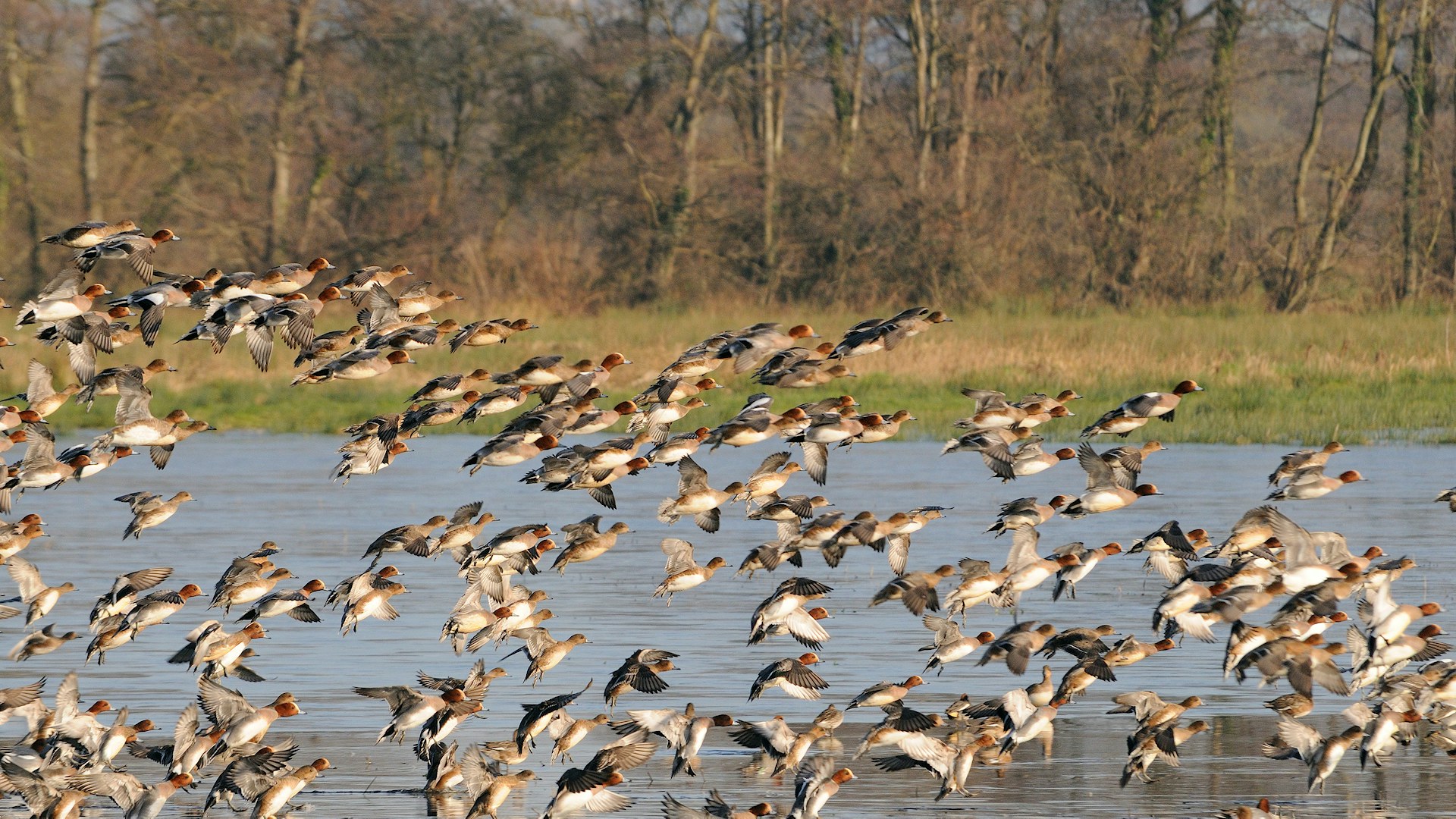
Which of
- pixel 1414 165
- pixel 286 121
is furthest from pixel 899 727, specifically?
pixel 1414 165

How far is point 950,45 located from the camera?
2185 inches

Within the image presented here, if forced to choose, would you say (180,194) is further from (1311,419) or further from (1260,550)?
(1260,550)

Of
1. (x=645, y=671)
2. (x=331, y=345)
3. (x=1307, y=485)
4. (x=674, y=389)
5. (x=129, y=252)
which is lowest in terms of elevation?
(x=645, y=671)

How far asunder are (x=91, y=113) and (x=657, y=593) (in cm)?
4158

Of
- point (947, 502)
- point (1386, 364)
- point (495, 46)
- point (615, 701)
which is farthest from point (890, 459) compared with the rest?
point (495, 46)

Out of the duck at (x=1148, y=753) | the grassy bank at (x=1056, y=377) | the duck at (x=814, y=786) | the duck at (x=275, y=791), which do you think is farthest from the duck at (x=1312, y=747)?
the grassy bank at (x=1056, y=377)

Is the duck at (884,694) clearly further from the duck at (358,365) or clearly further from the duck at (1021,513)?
the duck at (358,365)

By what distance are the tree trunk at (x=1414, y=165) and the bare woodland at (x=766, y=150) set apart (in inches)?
3.9

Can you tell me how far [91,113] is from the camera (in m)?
52.2

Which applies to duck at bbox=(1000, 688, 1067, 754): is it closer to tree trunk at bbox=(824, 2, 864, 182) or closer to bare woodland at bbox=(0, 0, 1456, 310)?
bare woodland at bbox=(0, 0, 1456, 310)

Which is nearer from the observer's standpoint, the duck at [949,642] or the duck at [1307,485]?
the duck at [949,642]

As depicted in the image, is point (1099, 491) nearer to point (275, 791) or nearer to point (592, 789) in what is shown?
point (592, 789)

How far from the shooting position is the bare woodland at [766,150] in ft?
174

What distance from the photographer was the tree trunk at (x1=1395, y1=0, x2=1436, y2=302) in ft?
176
